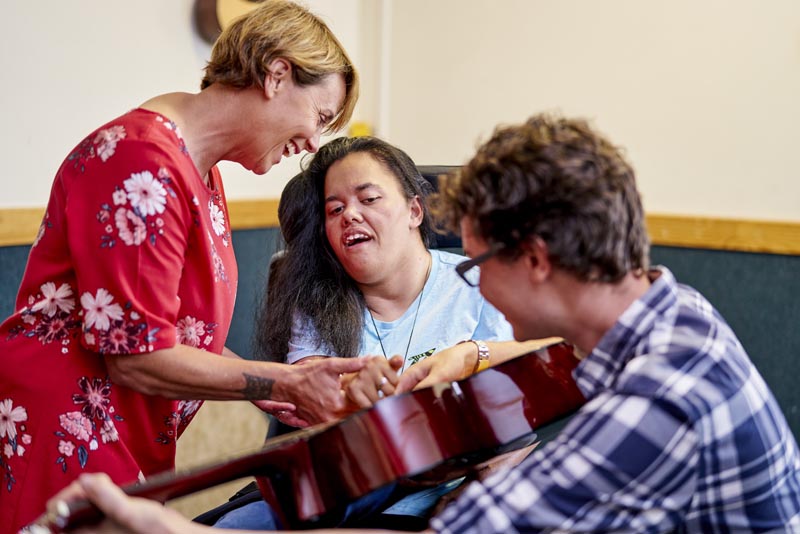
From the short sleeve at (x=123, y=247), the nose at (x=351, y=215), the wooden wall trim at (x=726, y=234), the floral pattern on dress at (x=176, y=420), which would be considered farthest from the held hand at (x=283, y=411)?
the wooden wall trim at (x=726, y=234)

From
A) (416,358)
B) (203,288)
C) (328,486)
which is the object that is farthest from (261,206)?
(328,486)

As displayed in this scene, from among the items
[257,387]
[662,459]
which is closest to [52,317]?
[257,387]

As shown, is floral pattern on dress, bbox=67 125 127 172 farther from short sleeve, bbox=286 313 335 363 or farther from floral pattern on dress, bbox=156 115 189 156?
short sleeve, bbox=286 313 335 363

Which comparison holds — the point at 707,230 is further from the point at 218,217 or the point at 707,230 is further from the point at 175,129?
the point at 175,129

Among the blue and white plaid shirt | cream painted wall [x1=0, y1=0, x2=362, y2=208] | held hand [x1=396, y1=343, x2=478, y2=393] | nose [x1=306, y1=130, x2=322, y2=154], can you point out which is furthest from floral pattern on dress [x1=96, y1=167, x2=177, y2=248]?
cream painted wall [x1=0, y1=0, x2=362, y2=208]

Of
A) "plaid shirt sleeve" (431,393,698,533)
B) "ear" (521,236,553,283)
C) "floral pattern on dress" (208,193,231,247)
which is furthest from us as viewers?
"floral pattern on dress" (208,193,231,247)

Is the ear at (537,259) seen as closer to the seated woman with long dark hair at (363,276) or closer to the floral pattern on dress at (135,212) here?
the floral pattern on dress at (135,212)

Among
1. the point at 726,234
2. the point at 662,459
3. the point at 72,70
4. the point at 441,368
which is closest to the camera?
the point at 662,459

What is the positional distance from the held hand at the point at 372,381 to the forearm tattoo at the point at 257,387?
125mm

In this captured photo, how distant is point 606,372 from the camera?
1034 mm

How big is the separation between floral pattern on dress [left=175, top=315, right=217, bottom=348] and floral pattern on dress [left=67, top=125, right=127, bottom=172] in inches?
11.9

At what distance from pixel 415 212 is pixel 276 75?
613 mm

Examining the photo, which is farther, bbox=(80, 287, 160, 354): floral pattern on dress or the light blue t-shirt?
the light blue t-shirt

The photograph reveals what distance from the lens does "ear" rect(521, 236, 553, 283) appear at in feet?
3.29
